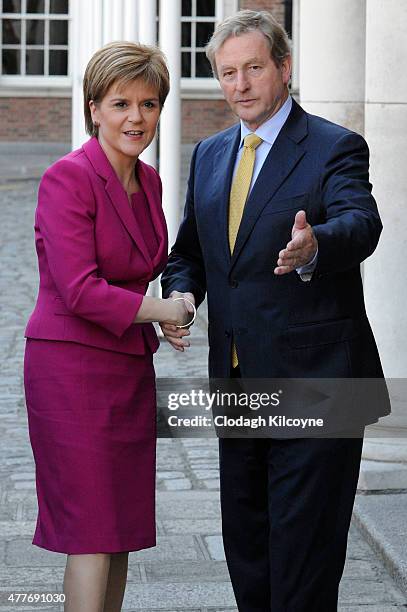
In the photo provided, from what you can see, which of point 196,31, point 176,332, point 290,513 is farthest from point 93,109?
point 196,31

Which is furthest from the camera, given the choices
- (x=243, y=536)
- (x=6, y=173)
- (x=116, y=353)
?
(x=6, y=173)

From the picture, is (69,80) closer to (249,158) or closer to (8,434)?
(8,434)

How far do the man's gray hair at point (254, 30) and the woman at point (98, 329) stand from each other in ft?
0.56

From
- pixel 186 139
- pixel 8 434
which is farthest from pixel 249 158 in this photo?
pixel 186 139

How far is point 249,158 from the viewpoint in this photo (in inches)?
144

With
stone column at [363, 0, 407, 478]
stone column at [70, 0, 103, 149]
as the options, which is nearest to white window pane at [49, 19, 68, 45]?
stone column at [70, 0, 103, 149]

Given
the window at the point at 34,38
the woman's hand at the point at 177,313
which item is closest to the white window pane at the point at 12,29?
the window at the point at 34,38

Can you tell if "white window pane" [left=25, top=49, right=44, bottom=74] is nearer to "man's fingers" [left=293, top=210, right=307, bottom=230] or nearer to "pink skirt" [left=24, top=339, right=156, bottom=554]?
"pink skirt" [left=24, top=339, right=156, bottom=554]

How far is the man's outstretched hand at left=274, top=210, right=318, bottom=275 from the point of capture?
317 centimetres

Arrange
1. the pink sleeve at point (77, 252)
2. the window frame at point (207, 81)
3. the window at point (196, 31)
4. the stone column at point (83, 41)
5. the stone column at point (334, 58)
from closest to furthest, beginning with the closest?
the pink sleeve at point (77, 252) < the stone column at point (334, 58) < the stone column at point (83, 41) < the window frame at point (207, 81) < the window at point (196, 31)

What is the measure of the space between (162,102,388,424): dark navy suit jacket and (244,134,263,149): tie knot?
70 millimetres

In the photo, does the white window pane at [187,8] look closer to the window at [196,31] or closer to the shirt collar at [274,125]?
the window at [196,31]

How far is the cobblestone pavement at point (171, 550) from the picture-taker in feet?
15.3

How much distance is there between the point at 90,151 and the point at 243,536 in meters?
1.15
